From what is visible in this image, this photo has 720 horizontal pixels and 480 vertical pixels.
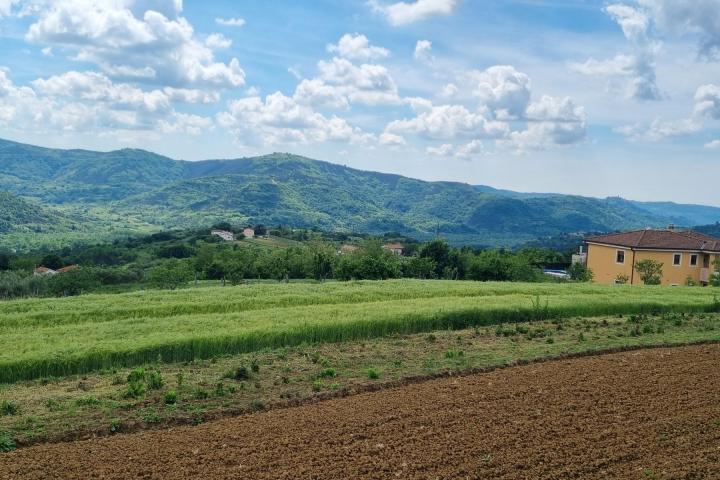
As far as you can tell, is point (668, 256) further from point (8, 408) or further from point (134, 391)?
point (8, 408)

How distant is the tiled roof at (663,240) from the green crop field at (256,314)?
22.7 m

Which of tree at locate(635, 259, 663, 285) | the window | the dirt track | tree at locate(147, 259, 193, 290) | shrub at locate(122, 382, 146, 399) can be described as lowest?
tree at locate(147, 259, 193, 290)

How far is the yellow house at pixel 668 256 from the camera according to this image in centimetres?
6006

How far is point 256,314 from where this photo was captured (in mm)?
26500

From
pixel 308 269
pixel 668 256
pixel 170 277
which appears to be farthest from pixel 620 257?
pixel 170 277

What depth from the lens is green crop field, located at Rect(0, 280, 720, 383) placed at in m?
20.0

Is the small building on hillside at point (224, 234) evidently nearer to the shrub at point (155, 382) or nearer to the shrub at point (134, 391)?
the shrub at point (155, 382)

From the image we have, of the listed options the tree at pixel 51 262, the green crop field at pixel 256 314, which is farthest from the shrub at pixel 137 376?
the tree at pixel 51 262

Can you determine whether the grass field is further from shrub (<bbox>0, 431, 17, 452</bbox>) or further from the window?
the window

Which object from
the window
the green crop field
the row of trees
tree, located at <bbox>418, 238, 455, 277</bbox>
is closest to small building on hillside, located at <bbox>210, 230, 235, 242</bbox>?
the row of trees

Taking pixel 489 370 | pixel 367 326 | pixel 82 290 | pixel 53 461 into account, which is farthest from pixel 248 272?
pixel 53 461

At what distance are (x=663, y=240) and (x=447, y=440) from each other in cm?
5662

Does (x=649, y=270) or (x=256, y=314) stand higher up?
(x=649, y=270)

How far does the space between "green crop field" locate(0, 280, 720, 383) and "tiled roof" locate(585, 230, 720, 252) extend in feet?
74.5
